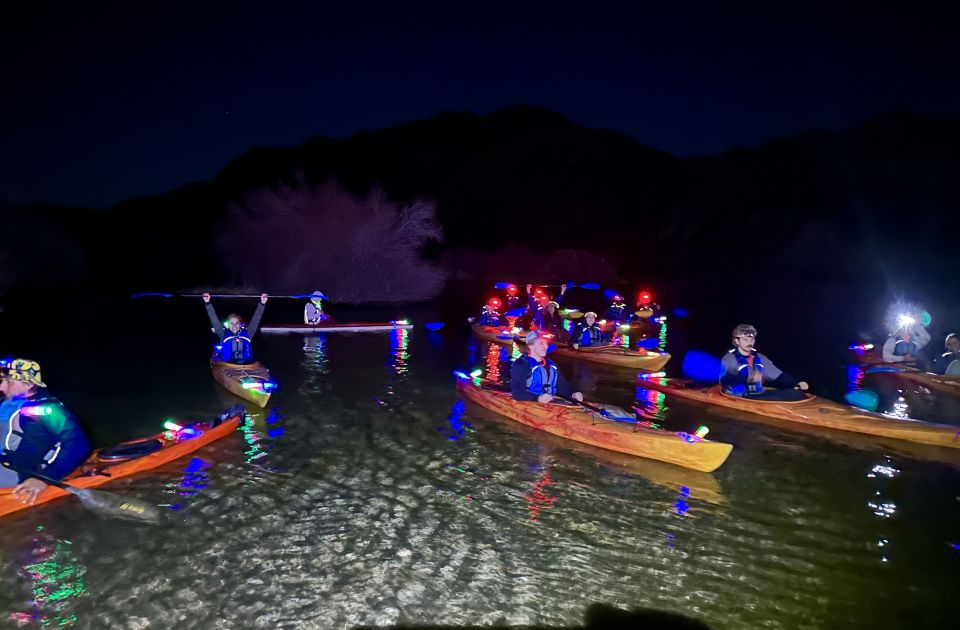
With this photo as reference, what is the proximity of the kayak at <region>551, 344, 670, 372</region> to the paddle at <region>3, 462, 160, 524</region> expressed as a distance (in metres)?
11.2

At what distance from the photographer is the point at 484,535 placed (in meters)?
5.80

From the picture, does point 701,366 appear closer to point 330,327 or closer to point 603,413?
point 603,413

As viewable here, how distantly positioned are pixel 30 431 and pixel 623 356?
12.1 m

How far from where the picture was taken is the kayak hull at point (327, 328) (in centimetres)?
2034

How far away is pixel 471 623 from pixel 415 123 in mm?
143768

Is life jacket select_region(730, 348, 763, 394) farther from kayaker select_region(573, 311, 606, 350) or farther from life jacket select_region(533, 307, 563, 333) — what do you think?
life jacket select_region(533, 307, 563, 333)

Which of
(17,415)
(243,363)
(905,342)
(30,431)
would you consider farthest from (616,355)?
(17,415)

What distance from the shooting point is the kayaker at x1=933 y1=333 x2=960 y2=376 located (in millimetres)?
12047

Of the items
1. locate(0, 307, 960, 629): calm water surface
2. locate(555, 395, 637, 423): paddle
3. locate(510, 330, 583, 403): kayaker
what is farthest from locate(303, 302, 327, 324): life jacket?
locate(555, 395, 637, 423): paddle

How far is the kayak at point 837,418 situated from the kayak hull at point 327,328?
13.6m

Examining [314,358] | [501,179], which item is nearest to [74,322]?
[314,358]

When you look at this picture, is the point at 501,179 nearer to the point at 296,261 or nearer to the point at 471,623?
the point at 296,261

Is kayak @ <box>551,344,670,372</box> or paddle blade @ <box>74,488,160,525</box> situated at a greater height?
kayak @ <box>551,344,670,372</box>

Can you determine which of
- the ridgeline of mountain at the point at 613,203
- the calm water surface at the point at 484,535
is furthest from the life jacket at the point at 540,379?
the ridgeline of mountain at the point at 613,203
